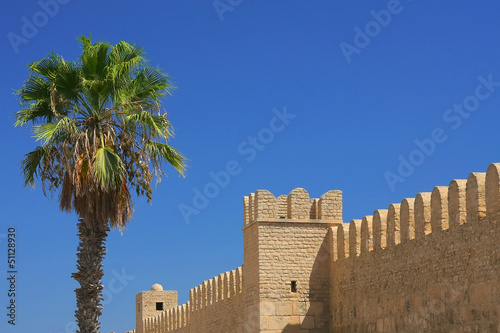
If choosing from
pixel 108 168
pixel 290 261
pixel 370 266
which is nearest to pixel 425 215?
pixel 370 266

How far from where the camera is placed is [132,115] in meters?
13.9

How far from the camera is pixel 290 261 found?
15.5m

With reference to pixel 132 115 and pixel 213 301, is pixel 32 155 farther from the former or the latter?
pixel 213 301

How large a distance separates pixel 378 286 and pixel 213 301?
6.71m

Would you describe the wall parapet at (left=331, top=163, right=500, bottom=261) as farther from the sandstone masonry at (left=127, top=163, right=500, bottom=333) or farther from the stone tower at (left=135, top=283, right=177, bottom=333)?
the stone tower at (left=135, top=283, right=177, bottom=333)

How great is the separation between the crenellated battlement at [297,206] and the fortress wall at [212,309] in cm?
218

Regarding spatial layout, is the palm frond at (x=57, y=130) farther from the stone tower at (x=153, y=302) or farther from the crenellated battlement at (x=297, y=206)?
the stone tower at (x=153, y=302)

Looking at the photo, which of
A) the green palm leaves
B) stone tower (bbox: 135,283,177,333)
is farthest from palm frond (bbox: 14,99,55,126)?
stone tower (bbox: 135,283,177,333)

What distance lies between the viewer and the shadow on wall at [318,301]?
15391 millimetres

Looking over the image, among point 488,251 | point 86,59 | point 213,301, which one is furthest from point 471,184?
point 213,301

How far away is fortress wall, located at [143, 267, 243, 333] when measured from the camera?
17.5 m

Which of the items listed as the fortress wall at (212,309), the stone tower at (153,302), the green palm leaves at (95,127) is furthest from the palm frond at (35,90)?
the stone tower at (153,302)

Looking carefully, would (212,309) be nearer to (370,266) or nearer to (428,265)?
(370,266)

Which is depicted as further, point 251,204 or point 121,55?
point 251,204
